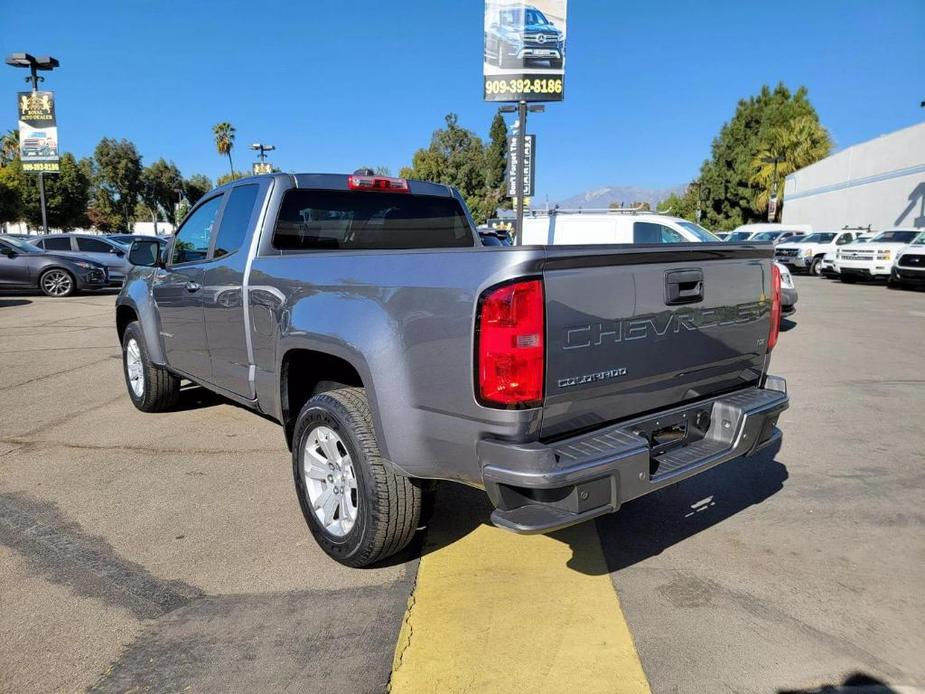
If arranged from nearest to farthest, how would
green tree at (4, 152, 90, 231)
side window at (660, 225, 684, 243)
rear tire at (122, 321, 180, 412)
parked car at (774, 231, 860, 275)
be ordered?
rear tire at (122, 321, 180, 412), side window at (660, 225, 684, 243), parked car at (774, 231, 860, 275), green tree at (4, 152, 90, 231)

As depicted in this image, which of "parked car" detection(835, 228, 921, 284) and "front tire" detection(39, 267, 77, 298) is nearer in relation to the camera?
"front tire" detection(39, 267, 77, 298)

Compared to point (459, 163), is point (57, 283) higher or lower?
lower

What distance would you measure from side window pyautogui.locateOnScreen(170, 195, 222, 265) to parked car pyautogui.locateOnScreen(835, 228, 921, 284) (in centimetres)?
2018

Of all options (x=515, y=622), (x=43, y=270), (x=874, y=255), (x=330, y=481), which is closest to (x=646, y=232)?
(x=330, y=481)

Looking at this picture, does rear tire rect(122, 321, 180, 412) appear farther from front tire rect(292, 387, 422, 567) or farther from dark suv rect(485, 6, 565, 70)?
dark suv rect(485, 6, 565, 70)

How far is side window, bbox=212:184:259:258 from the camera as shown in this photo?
13.6ft

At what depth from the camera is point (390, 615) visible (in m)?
2.81

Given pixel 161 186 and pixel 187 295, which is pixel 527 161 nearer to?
pixel 187 295

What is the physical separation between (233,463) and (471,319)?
297 cm

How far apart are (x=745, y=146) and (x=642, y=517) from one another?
57.3 m

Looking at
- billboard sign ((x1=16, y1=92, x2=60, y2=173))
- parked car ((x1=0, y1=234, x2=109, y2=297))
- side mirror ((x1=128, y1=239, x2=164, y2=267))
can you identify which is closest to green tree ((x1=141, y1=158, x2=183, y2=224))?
billboard sign ((x1=16, y1=92, x2=60, y2=173))

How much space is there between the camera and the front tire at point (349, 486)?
2.87 m

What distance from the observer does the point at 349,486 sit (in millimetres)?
3125

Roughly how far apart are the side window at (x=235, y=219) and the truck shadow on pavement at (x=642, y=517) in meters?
2.06
